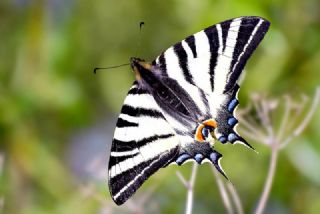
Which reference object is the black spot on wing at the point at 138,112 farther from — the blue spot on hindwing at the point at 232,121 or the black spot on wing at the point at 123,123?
the blue spot on hindwing at the point at 232,121

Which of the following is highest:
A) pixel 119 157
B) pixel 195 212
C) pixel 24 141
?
pixel 119 157

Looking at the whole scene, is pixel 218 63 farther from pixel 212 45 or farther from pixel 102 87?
pixel 102 87

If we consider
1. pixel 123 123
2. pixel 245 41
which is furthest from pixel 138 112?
pixel 245 41

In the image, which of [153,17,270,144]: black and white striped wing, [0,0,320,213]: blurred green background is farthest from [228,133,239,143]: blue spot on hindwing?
[0,0,320,213]: blurred green background

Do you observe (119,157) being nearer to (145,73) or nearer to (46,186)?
(145,73)

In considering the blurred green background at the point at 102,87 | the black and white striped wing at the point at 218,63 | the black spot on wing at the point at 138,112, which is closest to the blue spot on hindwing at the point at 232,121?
the black and white striped wing at the point at 218,63

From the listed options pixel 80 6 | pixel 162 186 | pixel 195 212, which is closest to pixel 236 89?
pixel 162 186

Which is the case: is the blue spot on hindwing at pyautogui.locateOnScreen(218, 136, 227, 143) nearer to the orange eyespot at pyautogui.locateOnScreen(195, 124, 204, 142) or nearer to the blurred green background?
the orange eyespot at pyautogui.locateOnScreen(195, 124, 204, 142)

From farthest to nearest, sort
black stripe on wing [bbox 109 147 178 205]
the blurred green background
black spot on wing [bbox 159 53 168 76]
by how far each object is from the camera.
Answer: the blurred green background
black spot on wing [bbox 159 53 168 76]
black stripe on wing [bbox 109 147 178 205]
